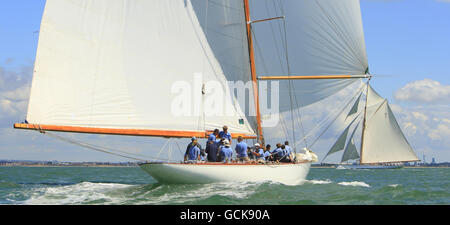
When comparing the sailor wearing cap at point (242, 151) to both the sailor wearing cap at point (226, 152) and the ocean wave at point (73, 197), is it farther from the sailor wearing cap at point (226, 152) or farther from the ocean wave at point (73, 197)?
the ocean wave at point (73, 197)

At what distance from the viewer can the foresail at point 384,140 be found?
52.8 meters

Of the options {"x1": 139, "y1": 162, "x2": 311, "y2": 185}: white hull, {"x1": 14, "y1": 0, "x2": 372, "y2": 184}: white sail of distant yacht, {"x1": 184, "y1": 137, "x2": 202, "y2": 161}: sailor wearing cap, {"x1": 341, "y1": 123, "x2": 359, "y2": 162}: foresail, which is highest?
{"x1": 14, "y1": 0, "x2": 372, "y2": 184}: white sail of distant yacht

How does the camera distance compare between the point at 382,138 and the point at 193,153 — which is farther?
the point at 382,138

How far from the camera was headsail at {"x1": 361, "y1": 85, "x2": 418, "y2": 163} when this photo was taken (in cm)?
5216

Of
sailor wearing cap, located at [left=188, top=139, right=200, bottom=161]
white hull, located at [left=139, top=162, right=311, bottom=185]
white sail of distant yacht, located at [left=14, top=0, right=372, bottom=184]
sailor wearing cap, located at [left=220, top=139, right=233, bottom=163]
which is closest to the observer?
white hull, located at [left=139, top=162, right=311, bottom=185]

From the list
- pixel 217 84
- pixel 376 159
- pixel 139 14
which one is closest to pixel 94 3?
pixel 139 14

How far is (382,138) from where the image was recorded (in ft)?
182

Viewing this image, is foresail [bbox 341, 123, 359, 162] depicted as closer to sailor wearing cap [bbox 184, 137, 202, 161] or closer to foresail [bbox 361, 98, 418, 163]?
foresail [bbox 361, 98, 418, 163]

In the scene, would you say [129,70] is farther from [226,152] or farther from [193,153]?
[226,152]

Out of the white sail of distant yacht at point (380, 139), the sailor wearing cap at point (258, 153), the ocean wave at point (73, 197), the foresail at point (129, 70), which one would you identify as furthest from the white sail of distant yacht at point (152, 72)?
the white sail of distant yacht at point (380, 139)

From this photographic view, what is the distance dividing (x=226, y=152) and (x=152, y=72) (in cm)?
416

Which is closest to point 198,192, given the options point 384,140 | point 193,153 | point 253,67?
point 193,153

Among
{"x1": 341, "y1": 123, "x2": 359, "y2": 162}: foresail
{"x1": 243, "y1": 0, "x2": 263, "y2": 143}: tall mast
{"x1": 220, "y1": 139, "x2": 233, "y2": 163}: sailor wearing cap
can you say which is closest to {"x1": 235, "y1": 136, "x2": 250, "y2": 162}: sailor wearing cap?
{"x1": 220, "y1": 139, "x2": 233, "y2": 163}: sailor wearing cap
